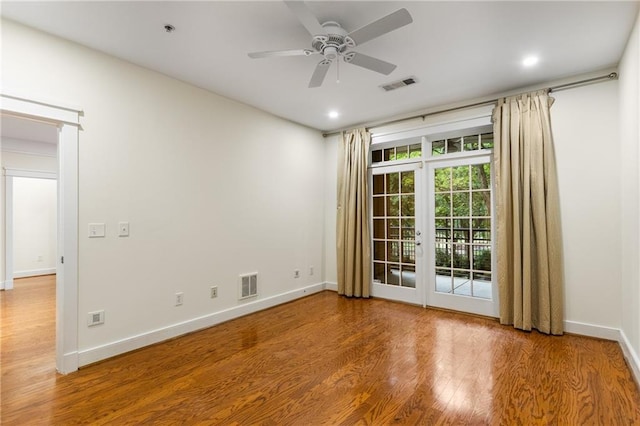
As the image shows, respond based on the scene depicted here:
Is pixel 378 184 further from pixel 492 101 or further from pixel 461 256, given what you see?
pixel 492 101

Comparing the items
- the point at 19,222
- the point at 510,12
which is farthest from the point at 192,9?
the point at 19,222

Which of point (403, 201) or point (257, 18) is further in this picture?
point (403, 201)

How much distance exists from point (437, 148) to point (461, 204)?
90 centimetres

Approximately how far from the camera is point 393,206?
486 cm

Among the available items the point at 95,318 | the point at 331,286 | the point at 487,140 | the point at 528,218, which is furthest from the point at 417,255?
the point at 95,318

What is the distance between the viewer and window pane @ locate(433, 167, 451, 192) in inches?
171

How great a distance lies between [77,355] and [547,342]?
4.43 m

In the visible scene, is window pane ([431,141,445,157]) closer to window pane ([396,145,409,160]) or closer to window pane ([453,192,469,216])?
window pane ([396,145,409,160])

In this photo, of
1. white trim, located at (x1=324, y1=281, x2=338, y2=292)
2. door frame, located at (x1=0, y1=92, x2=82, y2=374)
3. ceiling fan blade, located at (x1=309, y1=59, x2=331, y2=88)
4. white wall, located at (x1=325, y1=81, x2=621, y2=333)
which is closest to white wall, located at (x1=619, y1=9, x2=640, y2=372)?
white wall, located at (x1=325, y1=81, x2=621, y2=333)

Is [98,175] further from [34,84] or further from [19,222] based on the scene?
[19,222]

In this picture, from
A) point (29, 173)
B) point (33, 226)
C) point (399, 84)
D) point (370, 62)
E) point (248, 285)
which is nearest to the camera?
point (370, 62)

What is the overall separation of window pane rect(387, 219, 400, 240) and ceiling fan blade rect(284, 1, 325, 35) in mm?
3174

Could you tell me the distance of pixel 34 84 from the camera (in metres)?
2.48

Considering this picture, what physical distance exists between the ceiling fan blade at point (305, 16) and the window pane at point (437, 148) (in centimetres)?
281
